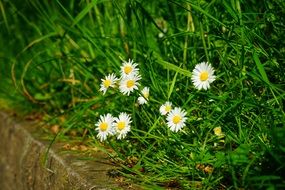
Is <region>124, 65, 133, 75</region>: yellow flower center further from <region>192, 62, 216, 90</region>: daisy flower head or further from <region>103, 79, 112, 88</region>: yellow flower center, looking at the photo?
<region>192, 62, 216, 90</region>: daisy flower head

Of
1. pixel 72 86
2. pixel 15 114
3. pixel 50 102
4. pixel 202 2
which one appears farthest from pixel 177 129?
pixel 15 114

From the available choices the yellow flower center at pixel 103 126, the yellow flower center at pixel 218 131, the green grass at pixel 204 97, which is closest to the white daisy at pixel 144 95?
the green grass at pixel 204 97

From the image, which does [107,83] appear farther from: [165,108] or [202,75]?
[202,75]

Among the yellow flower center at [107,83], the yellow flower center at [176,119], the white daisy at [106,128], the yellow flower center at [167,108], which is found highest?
the yellow flower center at [107,83]

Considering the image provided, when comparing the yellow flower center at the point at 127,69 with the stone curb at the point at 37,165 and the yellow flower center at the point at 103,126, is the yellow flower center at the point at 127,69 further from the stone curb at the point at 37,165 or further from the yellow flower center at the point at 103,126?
the stone curb at the point at 37,165

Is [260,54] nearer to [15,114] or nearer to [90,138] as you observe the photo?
[90,138]

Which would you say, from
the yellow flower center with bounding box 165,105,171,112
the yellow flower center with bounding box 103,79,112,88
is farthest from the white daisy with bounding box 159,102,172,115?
the yellow flower center with bounding box 103,79,112,88
